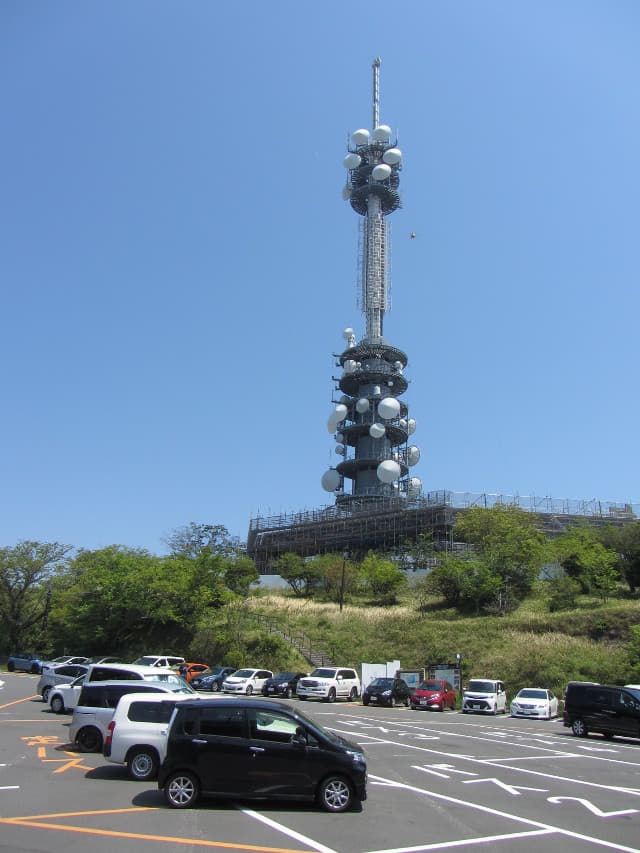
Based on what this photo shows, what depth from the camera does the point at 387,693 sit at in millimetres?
30141

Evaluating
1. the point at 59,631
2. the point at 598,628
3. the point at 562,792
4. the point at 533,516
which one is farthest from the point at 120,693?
the point at 533,516

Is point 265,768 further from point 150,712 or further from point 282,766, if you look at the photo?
point 150,712

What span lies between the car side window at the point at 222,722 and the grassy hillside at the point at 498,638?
25.7 metres

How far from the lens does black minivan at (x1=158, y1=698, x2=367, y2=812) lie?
30.8 feet

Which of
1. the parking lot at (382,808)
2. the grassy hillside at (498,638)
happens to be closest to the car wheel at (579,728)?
the parking lot at (382,808)

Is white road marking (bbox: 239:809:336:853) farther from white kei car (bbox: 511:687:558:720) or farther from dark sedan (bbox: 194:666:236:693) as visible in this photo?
dark sedan (bbox: 194:666:236:693)

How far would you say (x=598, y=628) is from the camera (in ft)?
117

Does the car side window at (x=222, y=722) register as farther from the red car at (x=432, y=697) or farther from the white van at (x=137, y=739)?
the red car at (x=432, y=697)

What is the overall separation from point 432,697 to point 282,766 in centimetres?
2178

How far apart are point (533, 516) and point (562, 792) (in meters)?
47.8

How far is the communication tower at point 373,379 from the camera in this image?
74.0 m

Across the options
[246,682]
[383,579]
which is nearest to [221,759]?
[246,682]

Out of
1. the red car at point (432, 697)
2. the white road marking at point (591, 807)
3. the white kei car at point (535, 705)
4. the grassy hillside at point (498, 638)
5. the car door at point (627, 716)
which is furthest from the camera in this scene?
the grassy hillside at point (498, 638)

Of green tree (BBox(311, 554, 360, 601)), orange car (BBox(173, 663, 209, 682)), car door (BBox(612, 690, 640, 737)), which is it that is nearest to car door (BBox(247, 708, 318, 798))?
car door (BBox(612, 690, 640, 737))
